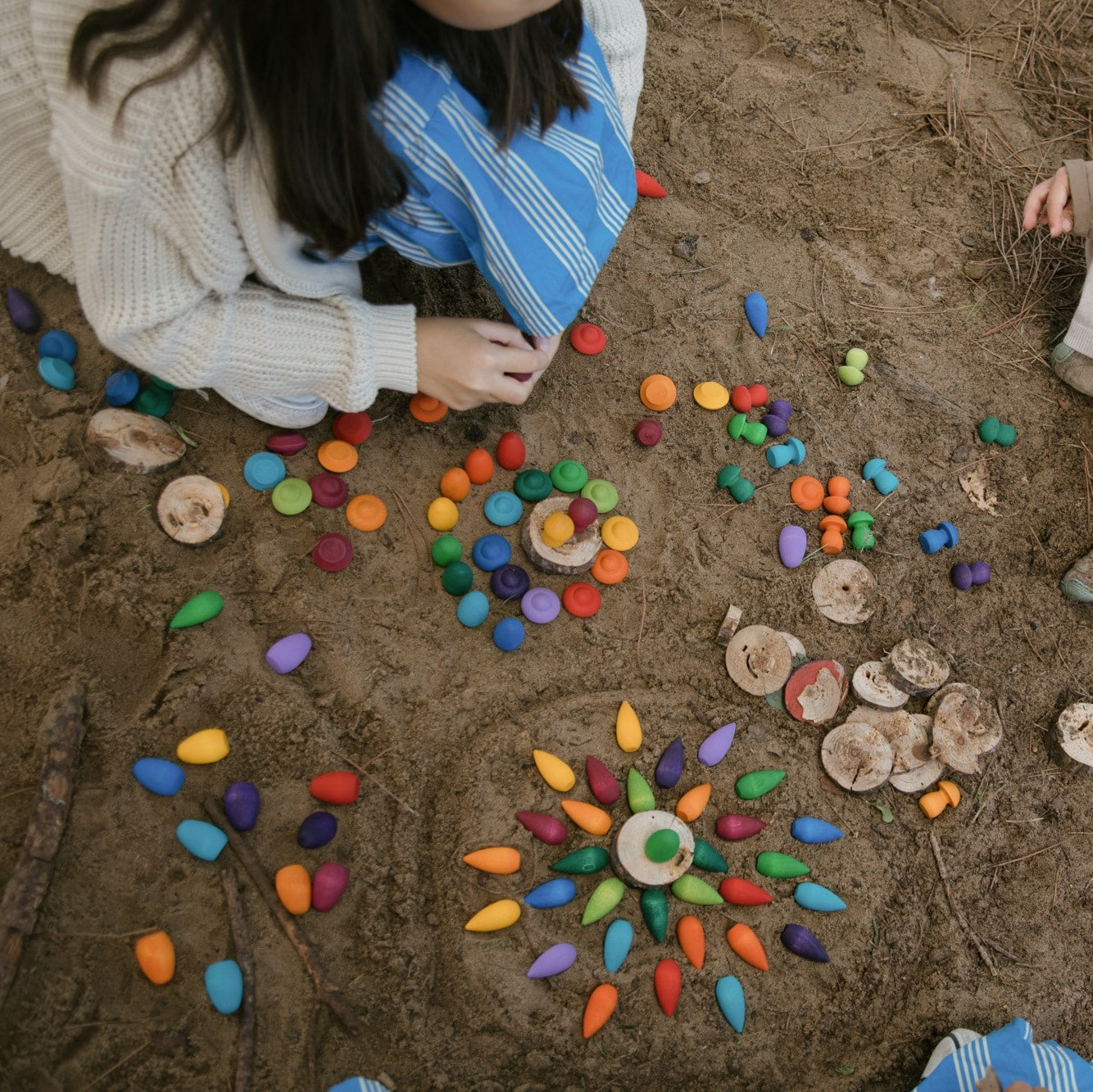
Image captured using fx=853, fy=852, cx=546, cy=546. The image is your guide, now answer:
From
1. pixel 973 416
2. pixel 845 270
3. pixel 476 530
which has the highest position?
pixel 845 270

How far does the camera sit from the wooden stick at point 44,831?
1265 millimetres

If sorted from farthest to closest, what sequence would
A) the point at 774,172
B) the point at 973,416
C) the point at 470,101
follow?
1. the point at 774,172
2. the point at 973,416
3. the point at 470,101

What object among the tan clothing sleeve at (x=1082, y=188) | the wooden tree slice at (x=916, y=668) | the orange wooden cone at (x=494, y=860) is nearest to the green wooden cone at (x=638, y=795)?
the orange wooden cone at (x=494, y=860)

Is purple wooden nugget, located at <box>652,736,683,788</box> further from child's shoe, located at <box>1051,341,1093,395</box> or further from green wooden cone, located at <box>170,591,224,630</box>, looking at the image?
child's shoe, located at <box>1051,341,1093,395</box>

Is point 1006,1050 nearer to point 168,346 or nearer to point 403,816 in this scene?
point 403,816

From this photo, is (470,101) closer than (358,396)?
Yes

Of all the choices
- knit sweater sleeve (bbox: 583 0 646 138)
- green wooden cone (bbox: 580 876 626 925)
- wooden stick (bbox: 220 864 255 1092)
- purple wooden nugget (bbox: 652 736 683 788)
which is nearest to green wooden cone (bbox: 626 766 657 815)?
purple wooden nugget (bbox: 652 736 683 788)

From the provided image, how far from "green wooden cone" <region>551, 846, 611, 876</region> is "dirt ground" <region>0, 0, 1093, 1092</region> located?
1.3 inches

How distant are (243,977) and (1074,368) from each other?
7.32ft

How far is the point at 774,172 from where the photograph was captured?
220 cm

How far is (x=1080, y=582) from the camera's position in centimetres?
188

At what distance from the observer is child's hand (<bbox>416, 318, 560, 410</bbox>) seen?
1495 millimetres

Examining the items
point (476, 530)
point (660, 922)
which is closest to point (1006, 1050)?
point (660, 922)

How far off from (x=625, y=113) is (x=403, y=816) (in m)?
1.38
